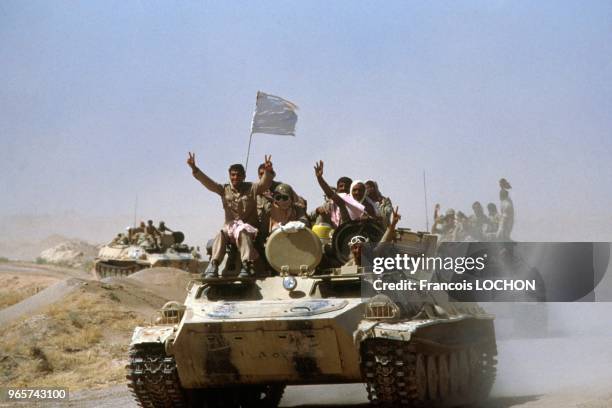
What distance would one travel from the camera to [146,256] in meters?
38.6

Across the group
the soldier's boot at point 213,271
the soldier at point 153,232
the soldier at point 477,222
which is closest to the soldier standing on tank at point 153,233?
the soldier at point 153,232

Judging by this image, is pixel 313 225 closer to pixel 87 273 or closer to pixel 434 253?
pixel 434 253

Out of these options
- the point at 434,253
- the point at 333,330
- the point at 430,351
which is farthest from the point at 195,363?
the point at 434,253

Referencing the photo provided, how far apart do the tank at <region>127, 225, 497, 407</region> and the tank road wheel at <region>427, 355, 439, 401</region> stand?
1 centimetres

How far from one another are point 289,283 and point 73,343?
421 inches

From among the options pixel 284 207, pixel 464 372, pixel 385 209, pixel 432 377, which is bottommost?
pixel 464 372

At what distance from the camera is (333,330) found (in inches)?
486

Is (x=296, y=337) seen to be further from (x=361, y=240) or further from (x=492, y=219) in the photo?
(x=492, y=219)

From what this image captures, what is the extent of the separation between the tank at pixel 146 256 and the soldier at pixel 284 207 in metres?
24.0

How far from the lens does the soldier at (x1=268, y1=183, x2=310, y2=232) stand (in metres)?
14.3

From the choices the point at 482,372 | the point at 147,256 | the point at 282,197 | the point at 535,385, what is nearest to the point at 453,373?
the point at 482,372

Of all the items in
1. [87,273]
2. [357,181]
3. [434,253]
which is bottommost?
[87,273]

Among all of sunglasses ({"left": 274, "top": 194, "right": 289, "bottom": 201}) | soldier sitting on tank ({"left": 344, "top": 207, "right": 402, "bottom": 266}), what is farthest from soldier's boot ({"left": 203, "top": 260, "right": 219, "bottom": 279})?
soldier sitting on tank ({"left": 344, "top": 207, "right": 402, "bottom": 266})

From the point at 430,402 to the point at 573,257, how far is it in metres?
7.37
